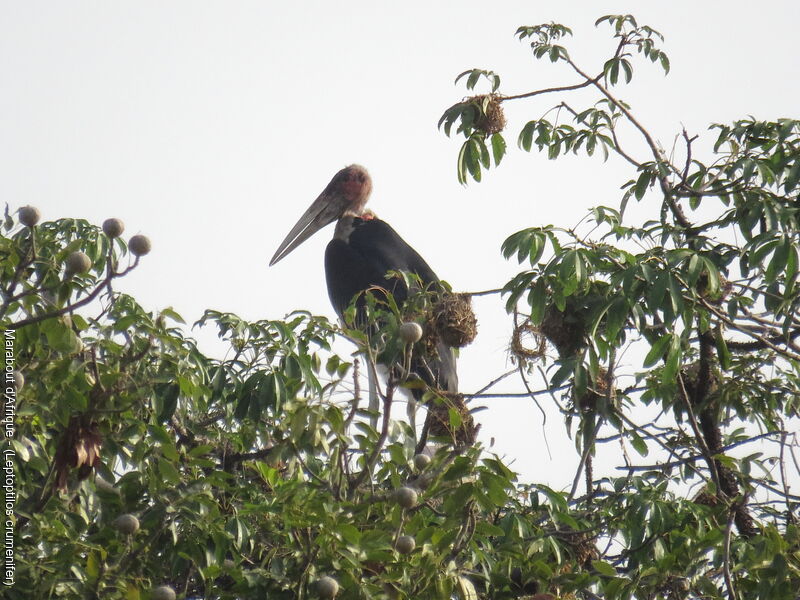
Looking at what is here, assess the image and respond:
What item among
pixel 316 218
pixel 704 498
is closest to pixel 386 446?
pixel 704 498

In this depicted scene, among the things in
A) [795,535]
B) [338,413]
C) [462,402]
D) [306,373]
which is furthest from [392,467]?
[462,402]

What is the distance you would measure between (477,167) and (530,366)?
39.9 inches

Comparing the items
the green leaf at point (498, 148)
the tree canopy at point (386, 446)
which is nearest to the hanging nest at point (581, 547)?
the tree canopy at point (386, 446)

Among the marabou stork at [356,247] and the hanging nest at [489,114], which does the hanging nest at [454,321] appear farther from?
the marabou stork at [356,247]

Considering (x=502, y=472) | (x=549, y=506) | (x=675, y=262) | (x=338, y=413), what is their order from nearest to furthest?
(x=502, y=472)
(x=338, y=413)
(x=675, y=262)
(x=549, y=506)

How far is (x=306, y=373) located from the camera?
3.62 m

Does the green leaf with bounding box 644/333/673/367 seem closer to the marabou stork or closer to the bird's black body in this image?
the marabou stork

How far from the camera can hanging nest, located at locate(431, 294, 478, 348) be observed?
170 inches

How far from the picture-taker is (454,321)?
4.33 metres

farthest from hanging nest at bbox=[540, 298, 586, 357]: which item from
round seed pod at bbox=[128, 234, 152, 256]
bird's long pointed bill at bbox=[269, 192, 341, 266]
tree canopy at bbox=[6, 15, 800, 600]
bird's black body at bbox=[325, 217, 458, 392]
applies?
bird's long pointed bill at bbox=[269, 192, 341, 266]

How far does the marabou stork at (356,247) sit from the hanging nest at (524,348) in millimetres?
2114

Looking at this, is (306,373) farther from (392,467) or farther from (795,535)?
(795,535)

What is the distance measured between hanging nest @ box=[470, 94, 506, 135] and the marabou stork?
1791mm

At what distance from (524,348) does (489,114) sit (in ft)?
3.90
